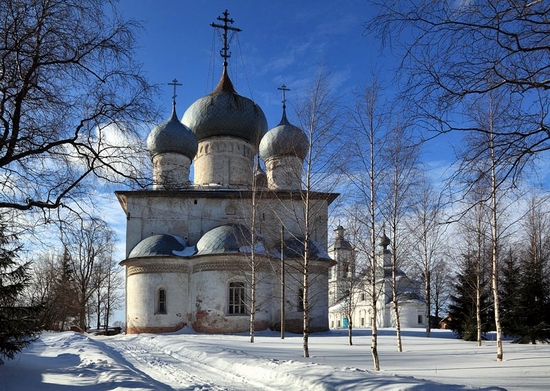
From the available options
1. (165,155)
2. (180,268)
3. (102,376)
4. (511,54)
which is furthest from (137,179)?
(165,155)

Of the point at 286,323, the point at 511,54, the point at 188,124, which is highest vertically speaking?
the point at 188,124

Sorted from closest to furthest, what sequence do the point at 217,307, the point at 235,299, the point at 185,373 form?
the point at 185,373 < the point at 217,307 < the point at 235,299

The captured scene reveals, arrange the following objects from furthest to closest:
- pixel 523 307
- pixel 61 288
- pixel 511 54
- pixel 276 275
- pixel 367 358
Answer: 1. pixel 61 288
2. pixel 276 275
3. pixel 523 307
4. pixel 367 358
5. pixel 511 54

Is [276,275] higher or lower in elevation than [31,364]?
higher

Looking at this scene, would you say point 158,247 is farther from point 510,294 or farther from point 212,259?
point 510,294

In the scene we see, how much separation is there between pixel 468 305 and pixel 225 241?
40.2 feet

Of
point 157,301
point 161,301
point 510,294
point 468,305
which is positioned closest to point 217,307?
point 161,301

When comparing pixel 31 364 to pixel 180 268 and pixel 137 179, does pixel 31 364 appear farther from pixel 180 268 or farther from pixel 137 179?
pixel 180 268

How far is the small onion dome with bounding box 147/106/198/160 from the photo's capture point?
32.9m

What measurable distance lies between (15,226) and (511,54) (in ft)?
23.5

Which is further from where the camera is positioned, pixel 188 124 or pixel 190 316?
pixel 188 124

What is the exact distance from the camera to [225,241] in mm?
27703

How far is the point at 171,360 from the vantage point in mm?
12977

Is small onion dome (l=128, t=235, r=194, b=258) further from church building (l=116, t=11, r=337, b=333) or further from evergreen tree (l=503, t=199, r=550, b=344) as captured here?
evergreen tree (l=503, t=199, r=550, b=344)
